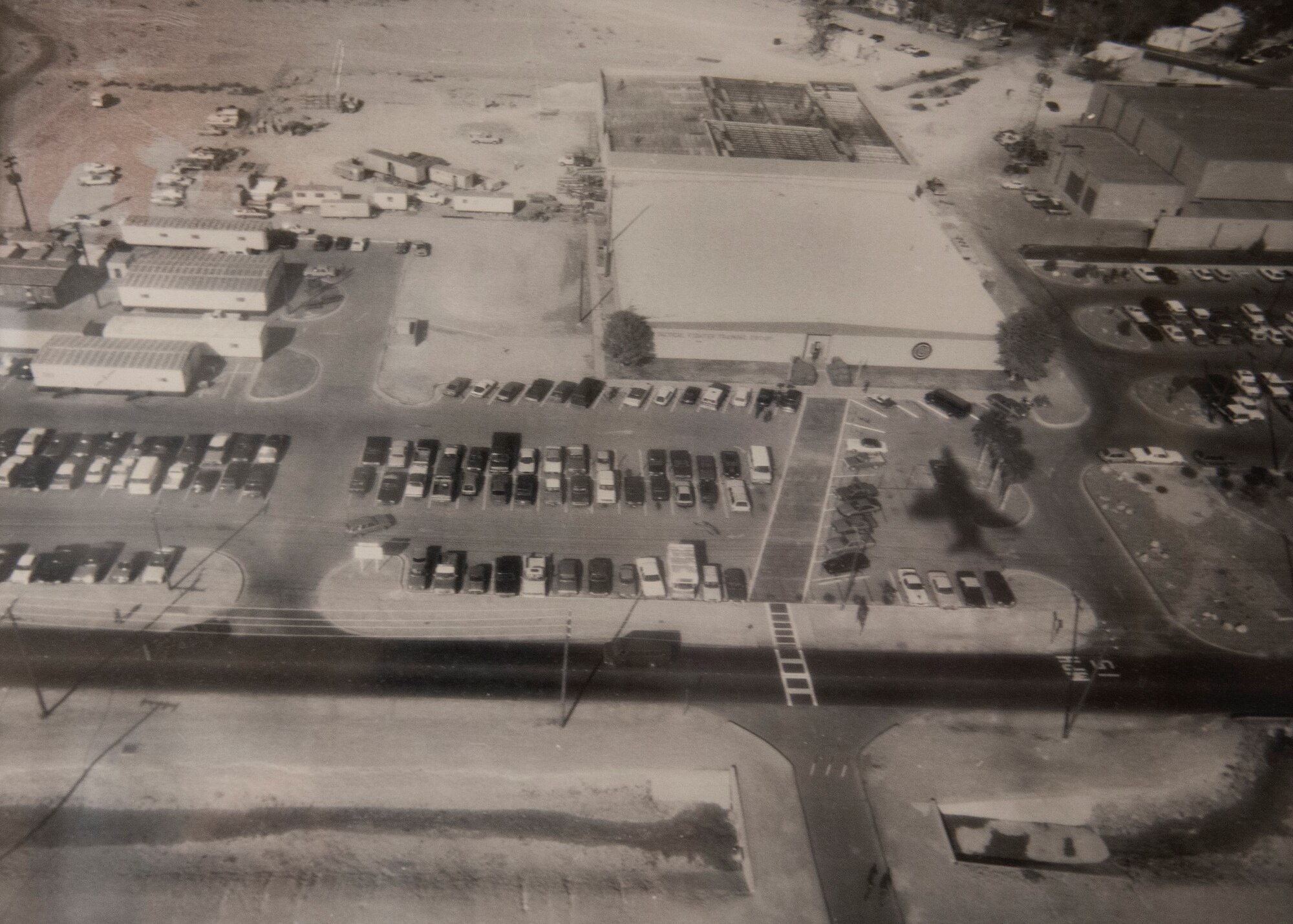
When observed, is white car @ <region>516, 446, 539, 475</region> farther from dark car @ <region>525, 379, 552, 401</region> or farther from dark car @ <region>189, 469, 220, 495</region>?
dark car @ <region>189, 469, 220, 495</region>

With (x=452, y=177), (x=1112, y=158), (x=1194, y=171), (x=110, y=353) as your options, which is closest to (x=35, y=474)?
(x=110, y=353)

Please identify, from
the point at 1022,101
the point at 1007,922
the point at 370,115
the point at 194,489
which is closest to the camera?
the point at 1007,922

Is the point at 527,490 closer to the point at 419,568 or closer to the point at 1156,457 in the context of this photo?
the point at 419,568

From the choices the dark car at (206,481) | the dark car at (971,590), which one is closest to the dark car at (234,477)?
the dark car at (206,481)

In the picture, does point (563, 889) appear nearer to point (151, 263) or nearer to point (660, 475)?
point (660, 475)

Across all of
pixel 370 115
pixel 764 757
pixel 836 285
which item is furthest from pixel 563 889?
pixel 370 115

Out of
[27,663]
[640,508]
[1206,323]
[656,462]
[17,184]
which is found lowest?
[27,663]
